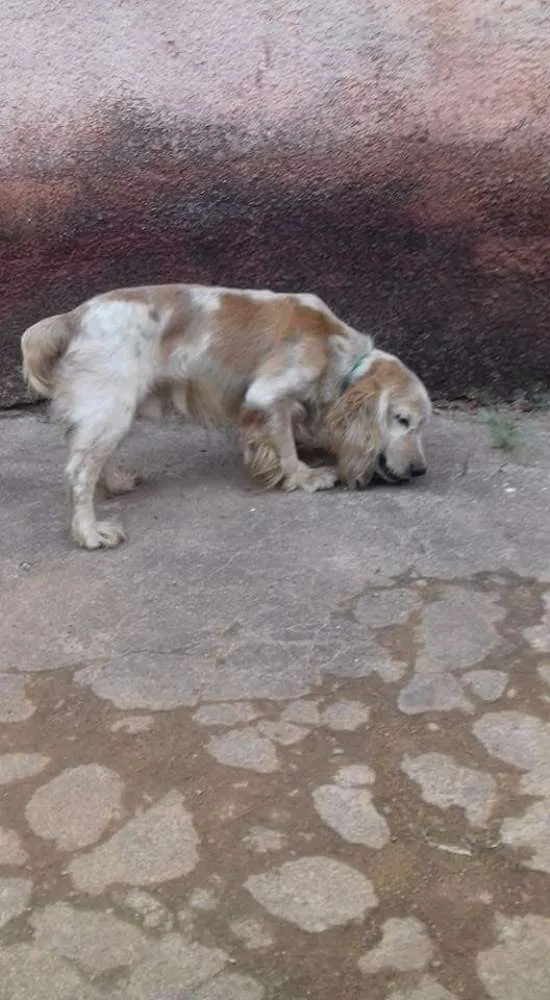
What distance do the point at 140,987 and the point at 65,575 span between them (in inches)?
74.2

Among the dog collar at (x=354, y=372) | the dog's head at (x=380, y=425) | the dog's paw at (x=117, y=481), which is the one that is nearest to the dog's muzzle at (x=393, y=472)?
the dog's head at (x=380, y=425)

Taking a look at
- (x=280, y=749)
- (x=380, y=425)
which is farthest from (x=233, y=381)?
(x=280, y=749)

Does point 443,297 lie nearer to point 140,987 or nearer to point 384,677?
point 384,677

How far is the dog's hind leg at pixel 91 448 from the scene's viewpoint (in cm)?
409

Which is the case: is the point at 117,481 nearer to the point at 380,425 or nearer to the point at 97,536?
the point at 97,536

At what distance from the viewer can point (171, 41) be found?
4.93 metres

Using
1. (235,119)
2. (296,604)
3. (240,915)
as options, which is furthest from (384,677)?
(235,119)

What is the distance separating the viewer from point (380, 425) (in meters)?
4.47

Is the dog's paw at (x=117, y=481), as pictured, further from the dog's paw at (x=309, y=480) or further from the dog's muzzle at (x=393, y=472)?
the dog's muzzle at (x=393, y=472)

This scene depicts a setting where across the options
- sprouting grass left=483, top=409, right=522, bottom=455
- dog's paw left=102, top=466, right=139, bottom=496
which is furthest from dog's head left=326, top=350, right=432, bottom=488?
dog's paw left=102, top=466, right=139, bottom=496

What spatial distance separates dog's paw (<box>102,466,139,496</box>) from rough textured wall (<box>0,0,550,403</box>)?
1.10 meters

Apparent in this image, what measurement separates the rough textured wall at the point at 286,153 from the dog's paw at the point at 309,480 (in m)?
1.06

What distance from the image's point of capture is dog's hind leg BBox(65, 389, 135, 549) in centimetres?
409

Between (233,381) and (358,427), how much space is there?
0.53m
